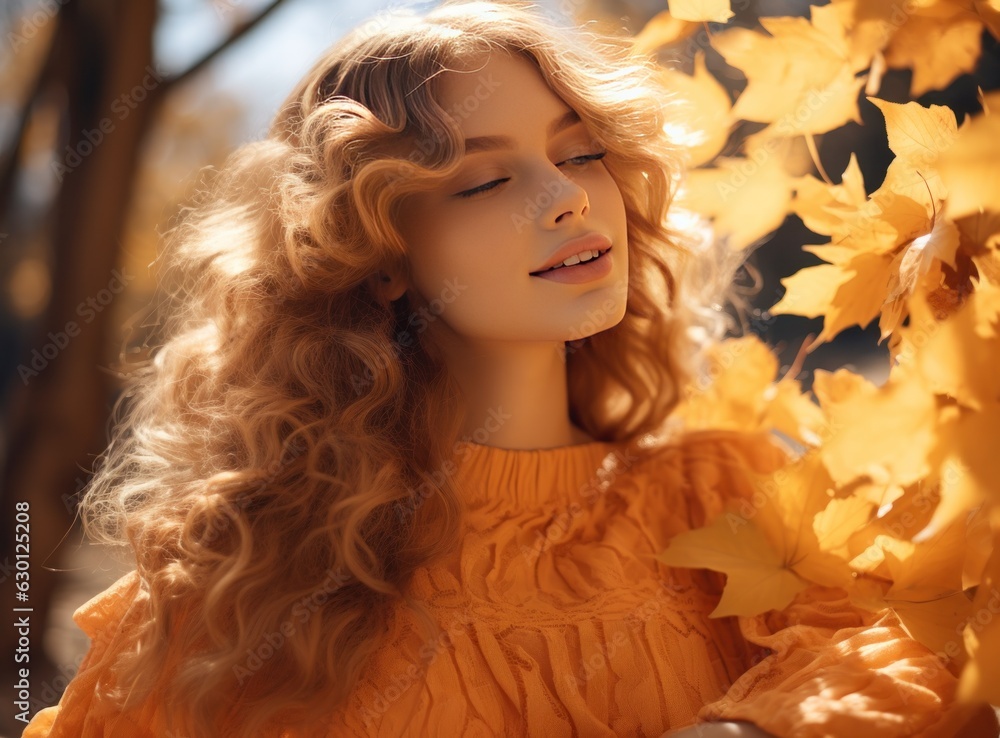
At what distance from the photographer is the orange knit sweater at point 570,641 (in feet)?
3.23

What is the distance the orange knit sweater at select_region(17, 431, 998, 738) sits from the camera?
38.8 inches

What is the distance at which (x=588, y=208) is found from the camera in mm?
1168

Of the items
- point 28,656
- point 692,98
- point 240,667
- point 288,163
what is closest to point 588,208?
point 692,98

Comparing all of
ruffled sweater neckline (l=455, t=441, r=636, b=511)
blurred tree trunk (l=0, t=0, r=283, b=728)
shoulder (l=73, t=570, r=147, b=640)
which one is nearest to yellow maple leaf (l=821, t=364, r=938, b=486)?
ruffled sweater neckline (l=455, t=441, r=636, b=511)

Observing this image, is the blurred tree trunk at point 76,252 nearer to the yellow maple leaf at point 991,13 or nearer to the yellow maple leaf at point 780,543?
the yellow maple leaf at point 780,543

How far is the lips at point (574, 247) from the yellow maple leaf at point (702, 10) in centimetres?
29

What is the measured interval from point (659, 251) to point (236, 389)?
707mm

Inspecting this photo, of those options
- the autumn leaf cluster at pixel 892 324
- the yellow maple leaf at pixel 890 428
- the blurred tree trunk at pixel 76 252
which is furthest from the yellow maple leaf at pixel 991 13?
the blurred tree trunk at pixel 76 252

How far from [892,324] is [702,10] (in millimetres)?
388

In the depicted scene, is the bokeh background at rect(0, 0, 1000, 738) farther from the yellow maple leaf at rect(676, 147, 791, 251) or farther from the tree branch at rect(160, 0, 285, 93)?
the yellow maple leaf at rect(676, 147, 791, 251)

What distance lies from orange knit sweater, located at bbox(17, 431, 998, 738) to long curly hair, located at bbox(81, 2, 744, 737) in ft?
0.15

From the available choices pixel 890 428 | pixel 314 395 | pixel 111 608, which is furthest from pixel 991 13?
pixel 111 608

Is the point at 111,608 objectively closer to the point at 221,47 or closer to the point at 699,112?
the point at 699,112

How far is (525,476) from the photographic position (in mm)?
1253
